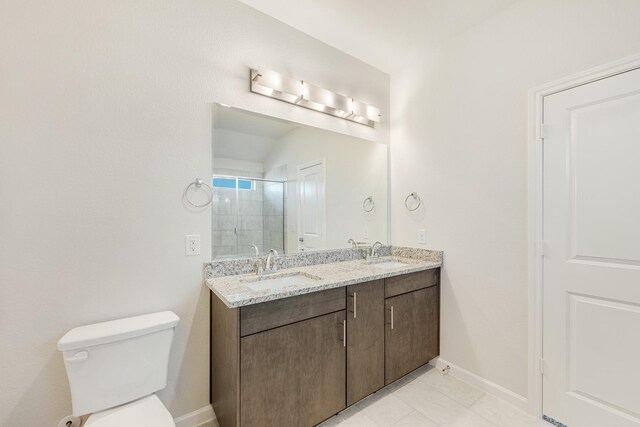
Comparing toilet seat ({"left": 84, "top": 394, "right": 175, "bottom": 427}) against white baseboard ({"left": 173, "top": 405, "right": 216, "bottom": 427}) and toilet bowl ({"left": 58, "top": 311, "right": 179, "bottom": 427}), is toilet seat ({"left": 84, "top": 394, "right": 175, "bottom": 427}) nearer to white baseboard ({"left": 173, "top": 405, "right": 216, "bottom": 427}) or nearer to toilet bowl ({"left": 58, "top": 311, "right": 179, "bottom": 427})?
toilet bowl ({"left": 58, "top": 311, "right": 179, "bottom": 427})

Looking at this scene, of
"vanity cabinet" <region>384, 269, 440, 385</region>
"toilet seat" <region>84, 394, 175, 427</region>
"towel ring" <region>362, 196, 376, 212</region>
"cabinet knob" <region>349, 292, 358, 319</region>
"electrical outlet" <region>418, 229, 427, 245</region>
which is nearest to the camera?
"toilet seat" <region>84, 394, 175, 427</region>

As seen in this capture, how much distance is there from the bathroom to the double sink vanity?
200mm

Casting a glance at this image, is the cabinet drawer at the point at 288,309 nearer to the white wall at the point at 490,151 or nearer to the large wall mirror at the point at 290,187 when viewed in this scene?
the large wall mirror at the point at 290,187

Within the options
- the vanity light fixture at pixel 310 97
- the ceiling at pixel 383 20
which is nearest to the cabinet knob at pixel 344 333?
the vanity light fixture at pixel 310 97

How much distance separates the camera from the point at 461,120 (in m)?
2.12

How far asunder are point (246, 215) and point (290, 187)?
41cm

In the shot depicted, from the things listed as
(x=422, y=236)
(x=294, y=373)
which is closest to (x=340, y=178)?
(x=422, y=236)

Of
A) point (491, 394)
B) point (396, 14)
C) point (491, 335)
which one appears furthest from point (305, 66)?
point (491, 394)

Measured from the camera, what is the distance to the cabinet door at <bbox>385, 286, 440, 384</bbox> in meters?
1.91

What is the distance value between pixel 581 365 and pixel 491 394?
618mm

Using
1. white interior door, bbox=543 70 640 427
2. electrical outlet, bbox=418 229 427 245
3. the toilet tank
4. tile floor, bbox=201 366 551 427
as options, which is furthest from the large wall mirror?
white interior door, bbox=543 70 640 427

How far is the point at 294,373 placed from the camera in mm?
1446

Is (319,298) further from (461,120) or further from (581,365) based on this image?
(461,120)

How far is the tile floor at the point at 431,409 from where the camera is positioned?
166cm
